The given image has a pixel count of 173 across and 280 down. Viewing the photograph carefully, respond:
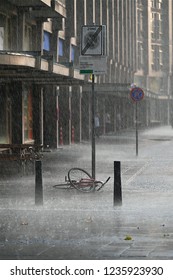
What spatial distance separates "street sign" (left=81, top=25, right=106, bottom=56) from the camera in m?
19.5

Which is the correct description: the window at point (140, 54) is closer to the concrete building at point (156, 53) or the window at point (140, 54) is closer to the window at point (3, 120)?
the concrete building at point (156, 53)

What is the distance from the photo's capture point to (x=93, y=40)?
64.1ft

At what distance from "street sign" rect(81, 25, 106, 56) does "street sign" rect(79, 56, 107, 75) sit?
0.35 feet

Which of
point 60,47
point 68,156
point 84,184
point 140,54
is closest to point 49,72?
point 68,156

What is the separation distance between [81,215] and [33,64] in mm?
15039

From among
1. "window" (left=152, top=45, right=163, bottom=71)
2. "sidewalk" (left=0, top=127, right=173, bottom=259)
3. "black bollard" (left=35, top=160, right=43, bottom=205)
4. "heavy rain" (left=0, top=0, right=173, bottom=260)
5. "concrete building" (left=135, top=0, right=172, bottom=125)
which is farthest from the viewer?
"window" (left=152, top=45, right=163, bottom=71)

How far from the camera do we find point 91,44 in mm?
19531

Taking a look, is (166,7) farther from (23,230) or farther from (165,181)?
(23,230)

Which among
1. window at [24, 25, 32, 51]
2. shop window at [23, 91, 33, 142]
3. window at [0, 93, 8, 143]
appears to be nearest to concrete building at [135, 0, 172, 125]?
shop window at [23, 91, 33, 142]

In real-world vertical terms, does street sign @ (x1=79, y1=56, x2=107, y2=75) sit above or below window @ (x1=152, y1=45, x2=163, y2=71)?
below

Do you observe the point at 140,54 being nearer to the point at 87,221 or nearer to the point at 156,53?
the point at 156,53

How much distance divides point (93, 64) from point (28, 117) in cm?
2104

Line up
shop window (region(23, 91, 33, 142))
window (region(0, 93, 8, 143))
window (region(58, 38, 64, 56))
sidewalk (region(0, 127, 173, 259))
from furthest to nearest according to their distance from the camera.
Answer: window (region(58, 38, 64, 56))
shop window (region(23, 91, 33, 142))
window (region(0, 93, 8, 143))
sidewalk (region(0, 127, 173, 259))

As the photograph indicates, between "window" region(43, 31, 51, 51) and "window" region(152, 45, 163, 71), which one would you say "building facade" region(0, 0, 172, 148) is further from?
"window" region(152, 45, 163, 71)
